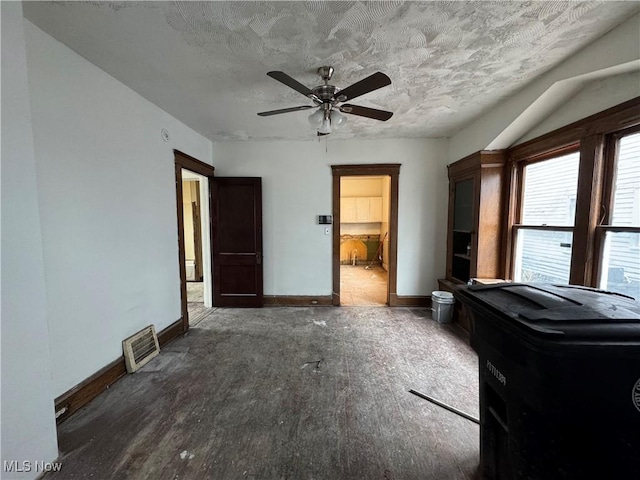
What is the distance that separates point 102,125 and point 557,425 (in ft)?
10.8

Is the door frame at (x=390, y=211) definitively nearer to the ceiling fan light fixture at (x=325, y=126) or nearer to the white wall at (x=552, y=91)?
the white wall at (x=552, y=91)

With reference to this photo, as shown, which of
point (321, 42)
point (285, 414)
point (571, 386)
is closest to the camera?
point (571, 386)

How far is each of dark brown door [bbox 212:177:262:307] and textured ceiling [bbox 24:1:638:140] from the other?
1.51m

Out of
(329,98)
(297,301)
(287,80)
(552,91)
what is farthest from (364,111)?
(297,301)

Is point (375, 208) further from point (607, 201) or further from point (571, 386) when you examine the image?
point (571, 386)

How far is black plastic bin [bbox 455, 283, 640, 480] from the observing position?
863 millimetres

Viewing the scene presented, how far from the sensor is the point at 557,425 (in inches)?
35.9

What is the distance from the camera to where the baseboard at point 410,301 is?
163 inches

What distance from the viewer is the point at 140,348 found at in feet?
8.21

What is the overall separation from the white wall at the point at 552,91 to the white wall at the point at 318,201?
0.74 m

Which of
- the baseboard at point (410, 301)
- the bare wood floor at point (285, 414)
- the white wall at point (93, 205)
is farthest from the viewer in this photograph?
the baseboard at point (410, 301)

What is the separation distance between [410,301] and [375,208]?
3903mm

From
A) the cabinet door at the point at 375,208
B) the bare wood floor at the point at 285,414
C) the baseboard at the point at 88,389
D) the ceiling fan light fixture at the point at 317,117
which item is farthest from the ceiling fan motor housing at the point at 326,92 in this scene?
the cabinet door at the point at 375,208

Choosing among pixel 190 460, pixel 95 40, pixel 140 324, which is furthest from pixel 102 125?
pixel 190 460
